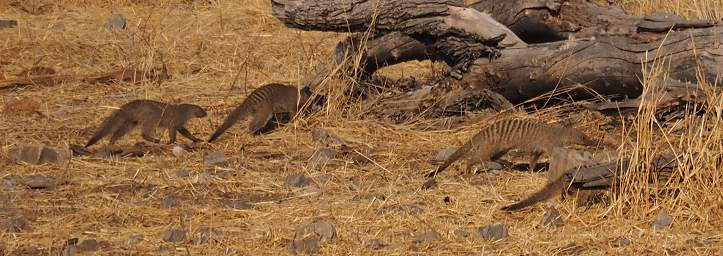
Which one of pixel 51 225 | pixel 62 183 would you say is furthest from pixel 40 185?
pixel 51 225

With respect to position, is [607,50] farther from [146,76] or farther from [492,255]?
[146,76]

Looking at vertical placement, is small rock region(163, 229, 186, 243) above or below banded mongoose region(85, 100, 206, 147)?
above

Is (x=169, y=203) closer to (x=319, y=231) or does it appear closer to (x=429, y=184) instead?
(x=319, y=231)

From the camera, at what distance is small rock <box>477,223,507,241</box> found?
4434 mm

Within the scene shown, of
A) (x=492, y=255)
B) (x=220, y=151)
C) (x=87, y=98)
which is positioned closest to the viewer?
(x=492, y=255)

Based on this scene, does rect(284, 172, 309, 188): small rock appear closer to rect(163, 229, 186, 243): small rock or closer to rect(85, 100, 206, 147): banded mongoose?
rect(163, 229, 186, 243): small rock

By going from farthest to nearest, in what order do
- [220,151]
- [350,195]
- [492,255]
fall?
[220,151] < [350,195] < [492,255]

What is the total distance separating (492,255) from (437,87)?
2540 millimetres

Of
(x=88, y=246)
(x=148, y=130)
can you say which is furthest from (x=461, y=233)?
(x=148, y=130)

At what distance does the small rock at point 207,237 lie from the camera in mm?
4391

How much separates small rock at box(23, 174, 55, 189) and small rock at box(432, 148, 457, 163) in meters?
1.85

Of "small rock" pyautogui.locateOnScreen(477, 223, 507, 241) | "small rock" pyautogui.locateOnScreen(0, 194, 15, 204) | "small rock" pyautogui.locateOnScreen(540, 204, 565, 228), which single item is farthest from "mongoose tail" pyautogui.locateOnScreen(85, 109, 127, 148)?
"small rock" pyautogui.locateOnScreen(540, 204, 565, 228)

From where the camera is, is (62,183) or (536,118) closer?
(62,183)

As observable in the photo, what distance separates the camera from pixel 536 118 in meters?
6.53
